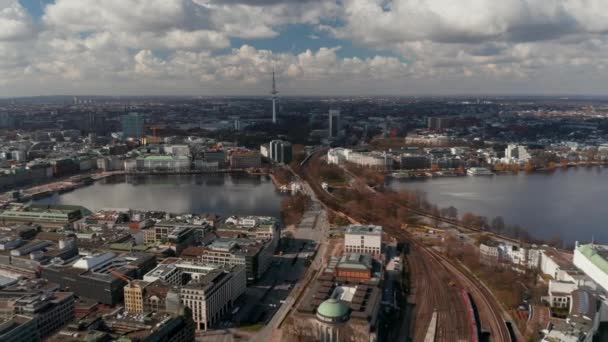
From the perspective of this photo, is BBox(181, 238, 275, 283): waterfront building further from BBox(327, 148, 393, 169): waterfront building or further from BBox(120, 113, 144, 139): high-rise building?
BBox(120, 113, 144, 139): high-rise building

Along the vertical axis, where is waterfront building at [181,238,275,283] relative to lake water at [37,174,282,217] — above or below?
above

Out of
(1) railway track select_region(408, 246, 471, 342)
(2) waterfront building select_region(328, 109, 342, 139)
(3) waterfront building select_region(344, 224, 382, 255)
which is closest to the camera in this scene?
(1) railway track select_region(408, 246, 471, 342)

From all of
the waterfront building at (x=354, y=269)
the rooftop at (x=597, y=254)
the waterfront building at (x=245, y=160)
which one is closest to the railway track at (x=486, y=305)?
the waterfront building at (x=354, y=269)

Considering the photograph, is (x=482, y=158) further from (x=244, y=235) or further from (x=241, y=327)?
(x=241, y=327)

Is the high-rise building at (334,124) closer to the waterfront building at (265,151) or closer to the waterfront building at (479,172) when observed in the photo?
the waterfront building at (265,151)

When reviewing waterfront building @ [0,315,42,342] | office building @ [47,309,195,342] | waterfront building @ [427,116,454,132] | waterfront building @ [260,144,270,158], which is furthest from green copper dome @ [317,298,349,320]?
waterfront building @ [427,116,454,132]

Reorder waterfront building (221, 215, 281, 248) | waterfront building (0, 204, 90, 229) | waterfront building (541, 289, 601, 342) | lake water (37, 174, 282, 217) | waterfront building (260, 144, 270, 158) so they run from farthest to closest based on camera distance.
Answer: waterfront building (260, 144, 270, 158) < lake water (37, 174, 282, 217) < waterfront building (0, 204, 90, 229) < waterfront building (221, 215, 281, 248) < waterfront building (541, 289, 601, 342)
